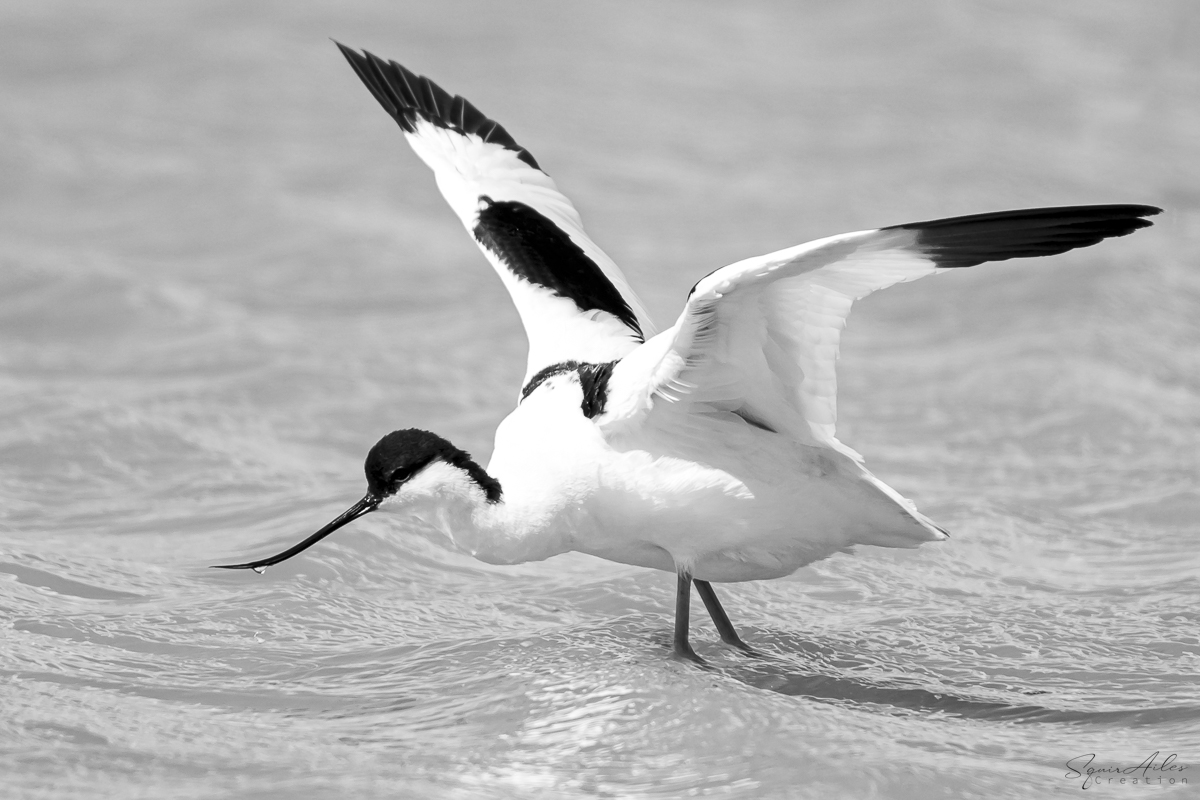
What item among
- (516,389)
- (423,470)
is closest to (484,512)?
(423,470)

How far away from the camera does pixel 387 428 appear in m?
9.26

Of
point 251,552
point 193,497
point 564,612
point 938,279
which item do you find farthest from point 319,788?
point 938,279

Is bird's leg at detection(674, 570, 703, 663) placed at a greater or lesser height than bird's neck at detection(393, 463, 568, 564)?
lesser

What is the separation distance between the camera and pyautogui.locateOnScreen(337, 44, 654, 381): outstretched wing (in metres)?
6.73

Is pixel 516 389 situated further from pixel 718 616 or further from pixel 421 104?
pixel 718 616

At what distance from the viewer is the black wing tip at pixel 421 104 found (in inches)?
308

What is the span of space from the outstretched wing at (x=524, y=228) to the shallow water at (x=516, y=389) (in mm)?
1240

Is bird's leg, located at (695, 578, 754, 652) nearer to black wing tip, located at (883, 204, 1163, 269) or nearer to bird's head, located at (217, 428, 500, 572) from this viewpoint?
bird's head, located at (217, 428, 500, 572)

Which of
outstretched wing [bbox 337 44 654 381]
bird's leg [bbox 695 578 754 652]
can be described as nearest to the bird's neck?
bird's leg [bbox 695 578 754 652]

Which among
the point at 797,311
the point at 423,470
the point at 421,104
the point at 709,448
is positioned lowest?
the point at 423,470

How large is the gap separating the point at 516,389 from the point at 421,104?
2539 mm

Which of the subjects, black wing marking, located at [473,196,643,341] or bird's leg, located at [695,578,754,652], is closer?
bird's leg, located at [695,578,754,652]

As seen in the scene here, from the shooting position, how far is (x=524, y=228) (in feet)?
23.8

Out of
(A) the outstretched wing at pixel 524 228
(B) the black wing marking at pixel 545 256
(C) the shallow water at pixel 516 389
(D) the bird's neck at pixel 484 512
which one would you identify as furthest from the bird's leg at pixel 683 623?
(B) the black wing marking at pixel 545 256
